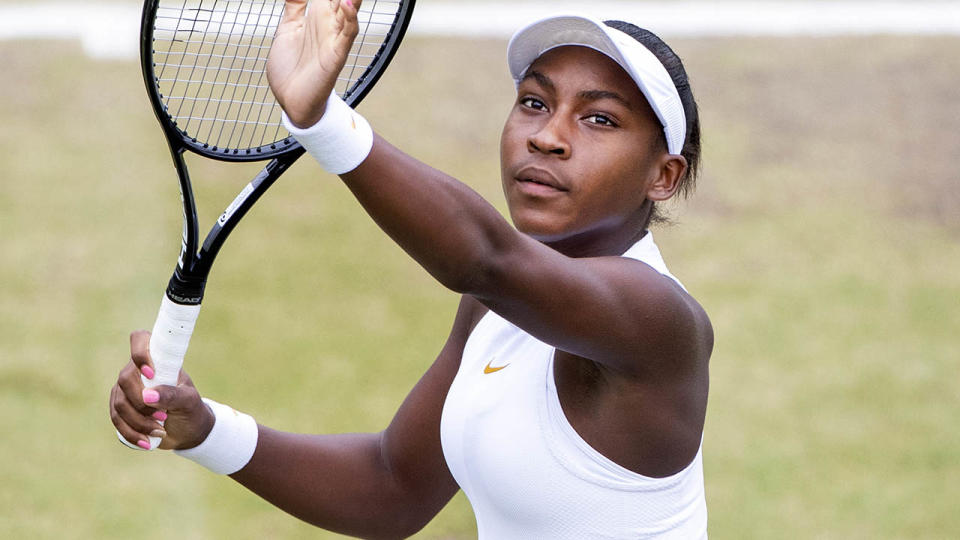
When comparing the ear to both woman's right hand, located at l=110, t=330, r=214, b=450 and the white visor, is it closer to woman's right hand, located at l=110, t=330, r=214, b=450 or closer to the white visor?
the white visor

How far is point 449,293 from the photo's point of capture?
755cm

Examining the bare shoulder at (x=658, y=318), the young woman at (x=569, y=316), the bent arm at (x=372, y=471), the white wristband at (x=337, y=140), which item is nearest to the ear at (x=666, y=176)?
the young woman at (x=569, y=316)

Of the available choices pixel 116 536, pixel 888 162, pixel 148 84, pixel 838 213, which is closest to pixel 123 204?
pixel 116 536

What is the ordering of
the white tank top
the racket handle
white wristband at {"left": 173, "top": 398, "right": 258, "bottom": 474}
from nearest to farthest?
the white tank top, the racket handle, white wristband at {"left": 173, "top": 398, "right": 258, "bottom": 474}

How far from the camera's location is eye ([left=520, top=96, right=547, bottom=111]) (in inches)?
106

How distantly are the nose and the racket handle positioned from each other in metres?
0.74

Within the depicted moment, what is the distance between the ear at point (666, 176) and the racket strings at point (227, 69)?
→ 2.01 ft

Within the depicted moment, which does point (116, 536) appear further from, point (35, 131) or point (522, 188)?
point (35, 131)

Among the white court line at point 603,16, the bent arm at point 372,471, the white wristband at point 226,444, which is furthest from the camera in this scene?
the white court line at point 603,16

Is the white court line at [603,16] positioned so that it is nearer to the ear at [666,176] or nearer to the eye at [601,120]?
the ear at [666,176]

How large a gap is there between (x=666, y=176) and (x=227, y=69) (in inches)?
54.4

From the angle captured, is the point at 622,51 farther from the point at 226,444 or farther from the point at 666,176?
the point at 226,444

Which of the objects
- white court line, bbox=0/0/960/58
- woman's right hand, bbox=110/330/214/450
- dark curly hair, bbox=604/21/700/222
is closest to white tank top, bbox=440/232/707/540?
dark curly hair, bbox=604/21/700/222

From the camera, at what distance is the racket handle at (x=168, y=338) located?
2.66 metres
